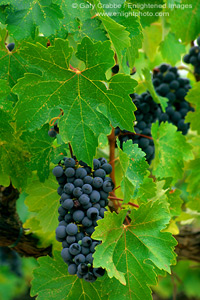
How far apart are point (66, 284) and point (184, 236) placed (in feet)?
2.64

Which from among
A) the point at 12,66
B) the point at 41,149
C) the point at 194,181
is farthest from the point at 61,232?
the point at 194,181

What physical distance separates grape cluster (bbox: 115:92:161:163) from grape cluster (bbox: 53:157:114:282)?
44 centimetres

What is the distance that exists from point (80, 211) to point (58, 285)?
29 centimetres

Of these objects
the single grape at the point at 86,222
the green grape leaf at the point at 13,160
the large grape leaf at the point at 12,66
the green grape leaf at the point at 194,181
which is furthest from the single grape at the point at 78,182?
the green grape leaf at the point at 194,181

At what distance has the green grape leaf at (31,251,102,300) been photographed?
45.1 inches

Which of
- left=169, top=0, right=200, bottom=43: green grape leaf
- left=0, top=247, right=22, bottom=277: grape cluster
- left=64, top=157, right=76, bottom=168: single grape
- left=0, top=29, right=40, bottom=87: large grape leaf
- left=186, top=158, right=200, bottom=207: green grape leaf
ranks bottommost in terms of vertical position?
left=0, top=247, right=22, bottom=277: grape cluster

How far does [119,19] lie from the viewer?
1069 mm

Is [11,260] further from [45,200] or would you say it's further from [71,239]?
[71,239]

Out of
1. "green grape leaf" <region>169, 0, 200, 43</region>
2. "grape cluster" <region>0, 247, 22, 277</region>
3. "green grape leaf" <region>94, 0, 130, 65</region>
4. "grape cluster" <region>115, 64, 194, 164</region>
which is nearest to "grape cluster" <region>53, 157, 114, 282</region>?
"green grape leaf" <region>94, 0, 130, 65</region>

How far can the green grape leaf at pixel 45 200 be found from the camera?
1369mm

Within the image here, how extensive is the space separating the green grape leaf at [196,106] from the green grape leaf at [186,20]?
287 mm

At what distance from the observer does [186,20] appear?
1.77 m

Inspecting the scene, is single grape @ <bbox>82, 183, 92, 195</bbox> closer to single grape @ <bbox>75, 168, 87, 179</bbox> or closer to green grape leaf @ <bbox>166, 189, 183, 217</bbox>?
single grape @ <bbox>75, 168, 87, 179</bbox>

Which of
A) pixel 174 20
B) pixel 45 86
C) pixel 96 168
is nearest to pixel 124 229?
pixel 96 168
